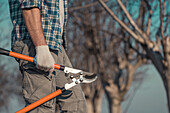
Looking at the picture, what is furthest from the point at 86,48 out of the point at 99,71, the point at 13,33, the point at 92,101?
the point at 13,33

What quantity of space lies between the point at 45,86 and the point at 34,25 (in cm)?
54

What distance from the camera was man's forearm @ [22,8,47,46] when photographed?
2076mm

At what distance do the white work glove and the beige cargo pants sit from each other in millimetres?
123

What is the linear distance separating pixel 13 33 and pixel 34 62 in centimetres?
47

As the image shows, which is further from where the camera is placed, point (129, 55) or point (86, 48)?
point (86, 48)

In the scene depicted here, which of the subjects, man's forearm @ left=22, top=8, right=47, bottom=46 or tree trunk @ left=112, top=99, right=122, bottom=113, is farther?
tree trunk @ left=112, top=99, right=122, bottom=113

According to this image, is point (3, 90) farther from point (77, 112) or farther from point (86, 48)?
point (77, 112)

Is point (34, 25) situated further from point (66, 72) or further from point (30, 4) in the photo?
point (66, 72)

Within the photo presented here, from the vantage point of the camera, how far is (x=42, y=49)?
2.04 m

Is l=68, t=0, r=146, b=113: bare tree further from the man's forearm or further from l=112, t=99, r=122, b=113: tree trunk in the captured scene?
the man's forearm

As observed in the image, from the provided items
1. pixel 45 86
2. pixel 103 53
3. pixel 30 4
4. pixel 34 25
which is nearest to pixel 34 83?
pixel 45 86

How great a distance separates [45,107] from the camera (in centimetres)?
217

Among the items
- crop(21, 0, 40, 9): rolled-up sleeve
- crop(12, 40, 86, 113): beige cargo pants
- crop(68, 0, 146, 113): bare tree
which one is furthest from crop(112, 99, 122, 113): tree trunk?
crop(21, 0, 40, 9): rolled-up sleeve

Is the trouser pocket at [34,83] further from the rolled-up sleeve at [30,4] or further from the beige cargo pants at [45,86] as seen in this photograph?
the rolled-up sleeve at [30,4]
